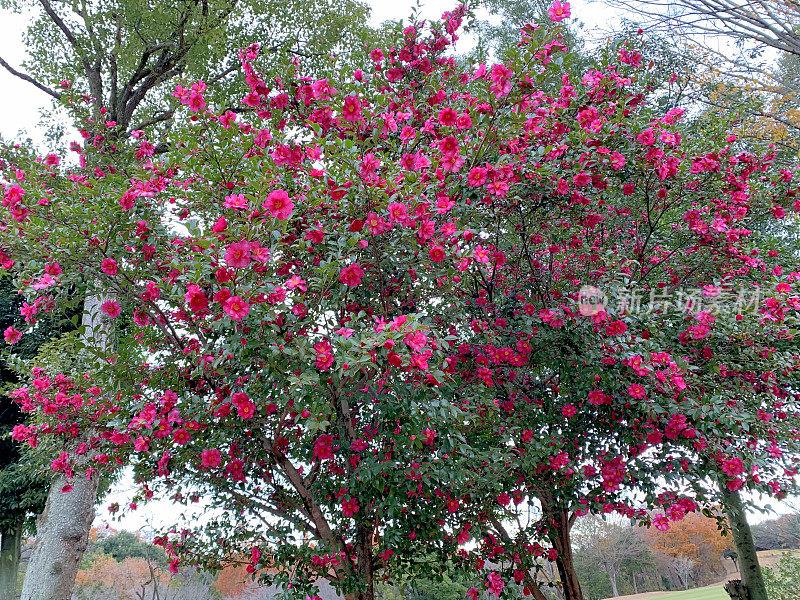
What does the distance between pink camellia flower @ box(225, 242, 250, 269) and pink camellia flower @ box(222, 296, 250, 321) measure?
0.13 m

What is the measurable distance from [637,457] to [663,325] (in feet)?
2.92

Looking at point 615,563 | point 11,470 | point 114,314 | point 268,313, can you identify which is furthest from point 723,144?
point 615,563

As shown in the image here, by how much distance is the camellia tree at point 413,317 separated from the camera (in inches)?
88.2

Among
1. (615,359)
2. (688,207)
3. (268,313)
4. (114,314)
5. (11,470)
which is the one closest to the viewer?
(268,313)

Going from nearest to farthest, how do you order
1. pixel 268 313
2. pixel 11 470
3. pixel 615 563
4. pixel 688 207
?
pixel 268 313
pixel 688 207
pixel 11 470
pixel 615 563

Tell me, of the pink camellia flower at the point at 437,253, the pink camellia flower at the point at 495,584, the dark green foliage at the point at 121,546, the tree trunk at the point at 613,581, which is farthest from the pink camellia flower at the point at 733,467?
the dark green foliage at the point at 121,546

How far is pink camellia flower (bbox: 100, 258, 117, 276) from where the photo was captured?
219 centimetres

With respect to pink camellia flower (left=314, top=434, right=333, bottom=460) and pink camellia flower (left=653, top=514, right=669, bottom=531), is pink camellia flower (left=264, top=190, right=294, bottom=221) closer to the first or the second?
pink camellia flower (left=314, top=434, right=333, bottom=460)

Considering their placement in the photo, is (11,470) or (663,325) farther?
(11,470)

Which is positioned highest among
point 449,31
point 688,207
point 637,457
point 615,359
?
point 449,31

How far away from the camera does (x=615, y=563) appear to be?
15500 mm

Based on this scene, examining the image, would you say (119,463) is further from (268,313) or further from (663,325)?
(663,325)

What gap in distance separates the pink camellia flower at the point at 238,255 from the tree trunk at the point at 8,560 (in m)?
8.77

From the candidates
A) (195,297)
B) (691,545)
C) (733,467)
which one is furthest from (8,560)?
(691,545)
